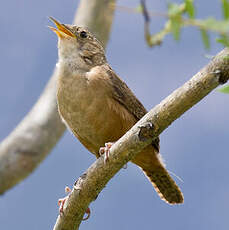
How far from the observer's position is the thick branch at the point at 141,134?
9.50 feet

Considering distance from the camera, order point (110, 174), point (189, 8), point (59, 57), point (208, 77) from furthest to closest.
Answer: point (59, 57)
point (110, 174)
point (208, 77)
point (189, 8)

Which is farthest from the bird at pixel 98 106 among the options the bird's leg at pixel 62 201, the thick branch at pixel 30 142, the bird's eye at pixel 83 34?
the thick branch at pixel 30 142

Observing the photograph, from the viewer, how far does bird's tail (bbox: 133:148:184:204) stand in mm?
4641

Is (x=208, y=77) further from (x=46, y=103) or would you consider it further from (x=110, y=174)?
(x=46, y=103)

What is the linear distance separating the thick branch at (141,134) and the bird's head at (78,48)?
1.30 m

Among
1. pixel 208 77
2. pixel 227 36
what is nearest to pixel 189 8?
pixel 227 36

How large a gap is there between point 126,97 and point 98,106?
363 millimetres

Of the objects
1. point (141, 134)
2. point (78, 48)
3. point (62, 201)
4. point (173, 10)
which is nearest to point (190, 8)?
point (173, 10)

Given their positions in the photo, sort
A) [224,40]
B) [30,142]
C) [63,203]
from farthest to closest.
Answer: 1. [30,142]
2. [63,203]
3. [224,40]

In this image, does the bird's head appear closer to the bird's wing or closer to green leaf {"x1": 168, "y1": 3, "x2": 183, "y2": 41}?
the bird's wing

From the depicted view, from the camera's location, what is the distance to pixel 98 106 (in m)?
4.21

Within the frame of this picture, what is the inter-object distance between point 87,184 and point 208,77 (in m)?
1.45

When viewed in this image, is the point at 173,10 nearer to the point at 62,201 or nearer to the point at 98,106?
the point at 98,106

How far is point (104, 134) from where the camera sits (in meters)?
4.32
